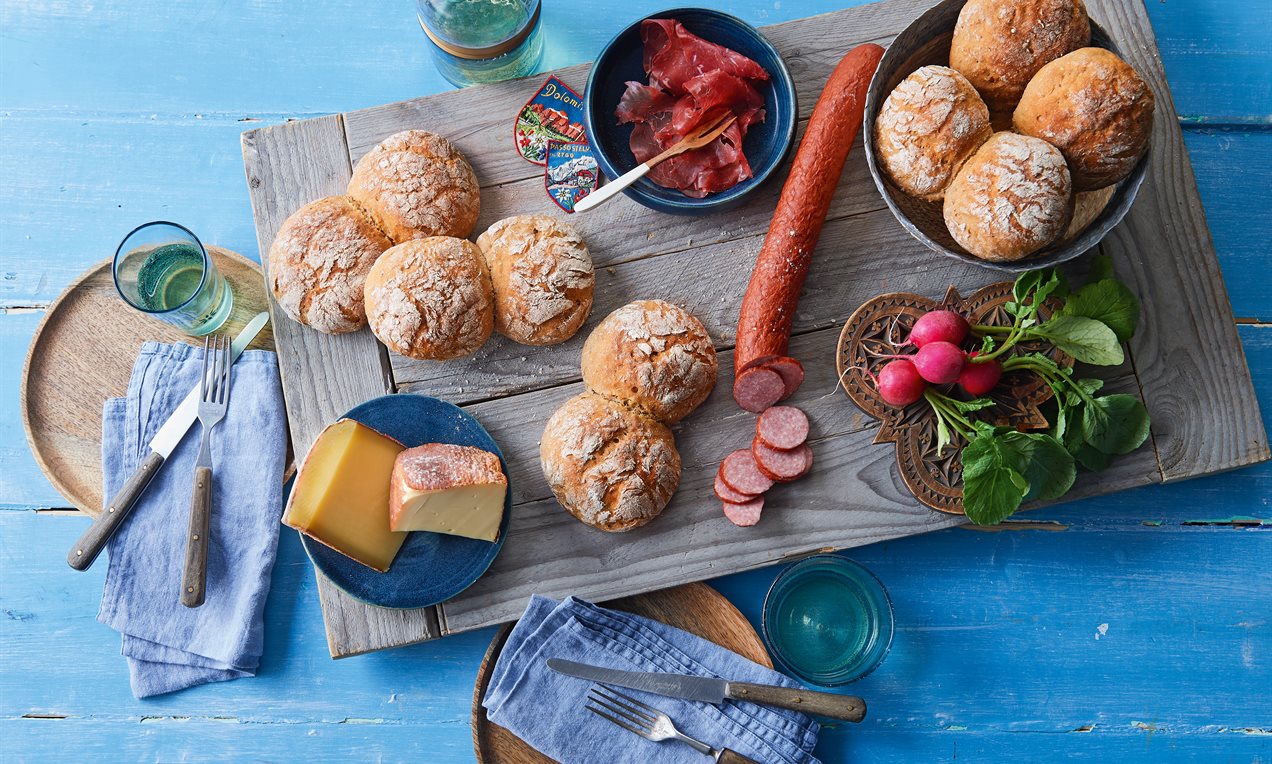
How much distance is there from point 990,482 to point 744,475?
719mm

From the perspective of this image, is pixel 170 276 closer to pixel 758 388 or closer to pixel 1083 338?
pixel 758 388

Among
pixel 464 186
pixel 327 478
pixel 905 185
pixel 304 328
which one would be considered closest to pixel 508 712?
pixel 327 478

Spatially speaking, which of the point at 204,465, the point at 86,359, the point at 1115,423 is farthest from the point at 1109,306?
the point at 86,359

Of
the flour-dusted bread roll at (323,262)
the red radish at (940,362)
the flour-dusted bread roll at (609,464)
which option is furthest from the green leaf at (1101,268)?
the flour-dusted bread roll at (323,262)

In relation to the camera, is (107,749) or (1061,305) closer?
(1061,305)

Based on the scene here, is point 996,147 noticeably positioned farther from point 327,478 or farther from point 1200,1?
point 327,478

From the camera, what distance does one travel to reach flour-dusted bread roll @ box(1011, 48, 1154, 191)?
2266 mm

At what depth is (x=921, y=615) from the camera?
2.93m

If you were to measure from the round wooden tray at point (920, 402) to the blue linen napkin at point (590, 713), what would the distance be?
0.80 meters

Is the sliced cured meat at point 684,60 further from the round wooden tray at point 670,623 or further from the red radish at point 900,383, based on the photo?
the round wooden tray at point 670,623

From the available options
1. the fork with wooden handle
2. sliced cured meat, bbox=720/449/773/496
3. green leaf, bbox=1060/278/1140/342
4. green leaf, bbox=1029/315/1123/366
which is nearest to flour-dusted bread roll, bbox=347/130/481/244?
the fork with wooden handle

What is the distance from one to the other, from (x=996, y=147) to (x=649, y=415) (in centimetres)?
126

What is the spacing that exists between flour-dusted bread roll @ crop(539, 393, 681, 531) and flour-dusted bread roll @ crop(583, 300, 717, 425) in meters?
0.07

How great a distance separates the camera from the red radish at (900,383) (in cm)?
259
